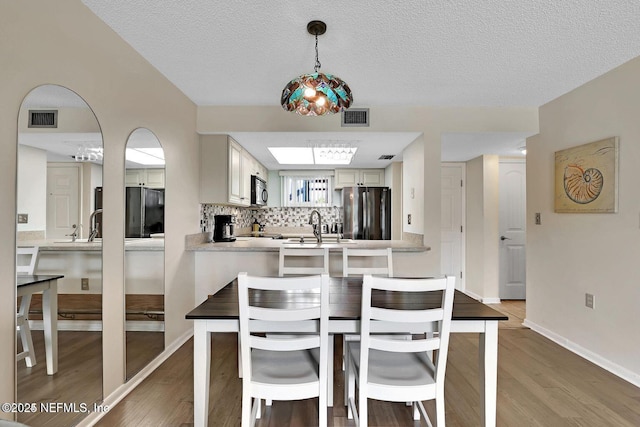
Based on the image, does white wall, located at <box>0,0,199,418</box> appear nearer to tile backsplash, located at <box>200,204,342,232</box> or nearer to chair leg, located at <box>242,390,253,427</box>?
chair leg, located at <box>242,390,253,427</box>

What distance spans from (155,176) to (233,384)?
172 centimetres

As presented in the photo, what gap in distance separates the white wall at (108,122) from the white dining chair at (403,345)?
61.6 inches

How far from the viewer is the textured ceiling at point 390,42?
184 cm

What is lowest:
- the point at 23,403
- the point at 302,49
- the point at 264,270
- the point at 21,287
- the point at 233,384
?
the point at 233,384

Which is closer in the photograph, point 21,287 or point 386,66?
point 21,287

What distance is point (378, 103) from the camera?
11.1 ft

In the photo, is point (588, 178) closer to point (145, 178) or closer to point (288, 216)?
point (145, 178)

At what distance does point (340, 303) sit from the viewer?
5.80 feet

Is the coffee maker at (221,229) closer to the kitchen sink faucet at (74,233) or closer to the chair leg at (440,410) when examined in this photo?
the kitchen sink faucet at (74,233)

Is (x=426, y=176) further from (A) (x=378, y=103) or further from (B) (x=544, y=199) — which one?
(B) (x=544, y=199)

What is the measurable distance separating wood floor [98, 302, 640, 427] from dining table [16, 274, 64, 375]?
0.56 meters

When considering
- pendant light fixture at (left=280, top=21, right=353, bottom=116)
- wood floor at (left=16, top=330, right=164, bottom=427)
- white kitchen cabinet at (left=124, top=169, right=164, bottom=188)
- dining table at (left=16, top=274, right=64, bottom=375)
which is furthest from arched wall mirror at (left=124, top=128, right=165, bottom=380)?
pendant light fixture at (left=280, top=21, right=353, bottom=116)

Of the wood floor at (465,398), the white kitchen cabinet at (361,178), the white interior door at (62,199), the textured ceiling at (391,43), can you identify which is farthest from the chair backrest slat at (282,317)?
the white kitchen cabinet at (361,178)

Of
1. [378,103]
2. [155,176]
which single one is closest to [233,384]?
[155,176]
